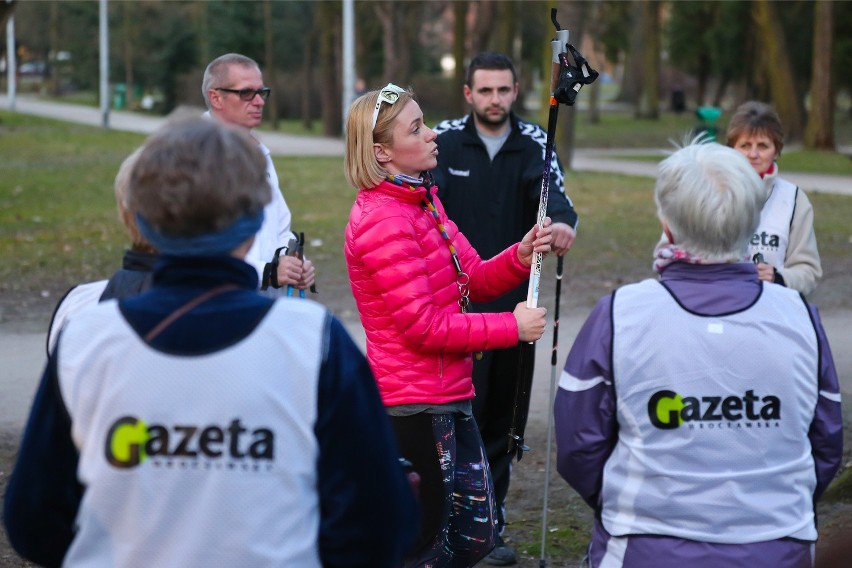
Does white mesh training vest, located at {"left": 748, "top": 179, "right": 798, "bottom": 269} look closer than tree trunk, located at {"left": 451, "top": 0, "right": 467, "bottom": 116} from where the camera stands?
Yes

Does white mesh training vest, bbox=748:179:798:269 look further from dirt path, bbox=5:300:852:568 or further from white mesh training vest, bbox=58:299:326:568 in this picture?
white mesh training vest, bbox=58:299:326:568

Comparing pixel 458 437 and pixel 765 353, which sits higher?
pixel 765 353

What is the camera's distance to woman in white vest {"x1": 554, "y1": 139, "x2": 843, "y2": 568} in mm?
2869

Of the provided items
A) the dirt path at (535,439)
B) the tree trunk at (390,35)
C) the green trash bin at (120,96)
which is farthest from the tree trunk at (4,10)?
the green trash bin at (120,96)

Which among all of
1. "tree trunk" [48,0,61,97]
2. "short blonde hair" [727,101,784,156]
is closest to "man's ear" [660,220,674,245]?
"short blonde hair" [727,101,784,156]

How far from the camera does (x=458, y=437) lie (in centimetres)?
421

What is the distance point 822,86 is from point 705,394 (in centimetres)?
2970

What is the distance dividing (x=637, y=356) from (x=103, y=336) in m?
1.22

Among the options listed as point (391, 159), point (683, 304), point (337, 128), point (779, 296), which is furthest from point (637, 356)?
point (337, 128)

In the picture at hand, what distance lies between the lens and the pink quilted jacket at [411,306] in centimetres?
395

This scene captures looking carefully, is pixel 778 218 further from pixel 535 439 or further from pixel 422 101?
pixel 422 101

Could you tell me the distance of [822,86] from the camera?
30.7 metres

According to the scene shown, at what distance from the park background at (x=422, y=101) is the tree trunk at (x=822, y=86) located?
50mm

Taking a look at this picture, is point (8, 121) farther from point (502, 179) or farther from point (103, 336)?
point (103, 336)
